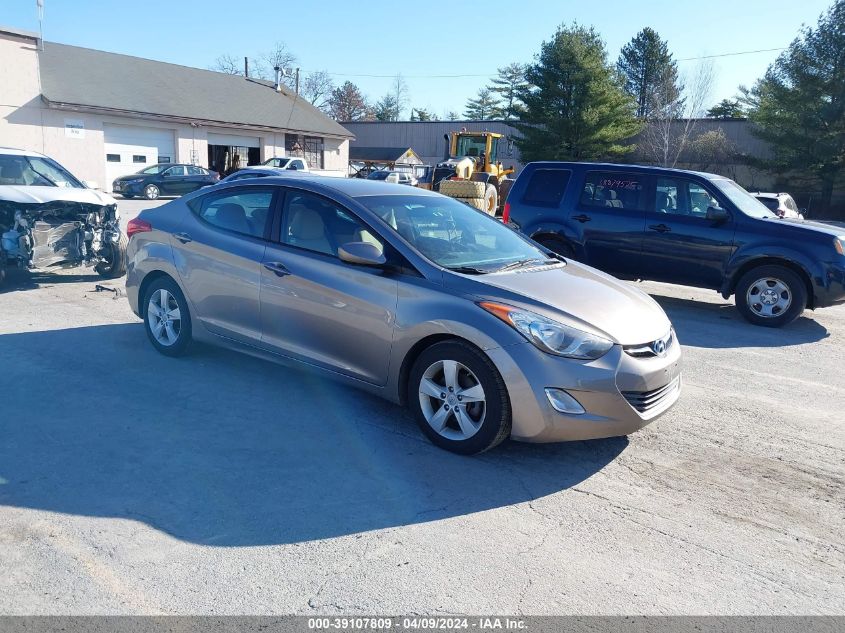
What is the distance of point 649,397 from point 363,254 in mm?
2035

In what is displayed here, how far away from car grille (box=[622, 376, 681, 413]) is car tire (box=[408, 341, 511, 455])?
0.75 m

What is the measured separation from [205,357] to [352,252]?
2.31 meters

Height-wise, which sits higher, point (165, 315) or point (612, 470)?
point (165, 315)

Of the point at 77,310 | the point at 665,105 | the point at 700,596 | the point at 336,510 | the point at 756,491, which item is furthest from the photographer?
the point at 665,105

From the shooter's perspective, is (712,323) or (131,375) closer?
(131,375)

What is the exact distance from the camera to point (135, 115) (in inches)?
1277

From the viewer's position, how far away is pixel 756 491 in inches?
167

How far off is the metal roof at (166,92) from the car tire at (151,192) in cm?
538

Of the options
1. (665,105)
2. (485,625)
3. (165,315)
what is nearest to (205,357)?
(165,315)

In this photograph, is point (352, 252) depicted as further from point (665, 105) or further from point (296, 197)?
point (665, 105)

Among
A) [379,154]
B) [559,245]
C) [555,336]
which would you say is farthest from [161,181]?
[555,336]

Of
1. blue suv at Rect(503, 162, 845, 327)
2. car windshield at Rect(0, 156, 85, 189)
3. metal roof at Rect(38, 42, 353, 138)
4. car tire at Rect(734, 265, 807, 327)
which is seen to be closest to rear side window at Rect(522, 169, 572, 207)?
blue suv at Rect(503, 162, 845, 327)

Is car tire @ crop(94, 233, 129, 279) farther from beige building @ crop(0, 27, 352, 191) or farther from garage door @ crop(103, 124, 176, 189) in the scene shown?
garage door @ crop(103, 124, 176, 189)

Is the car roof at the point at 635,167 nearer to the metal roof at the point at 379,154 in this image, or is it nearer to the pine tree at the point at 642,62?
the metal roof at the point at 379,154
